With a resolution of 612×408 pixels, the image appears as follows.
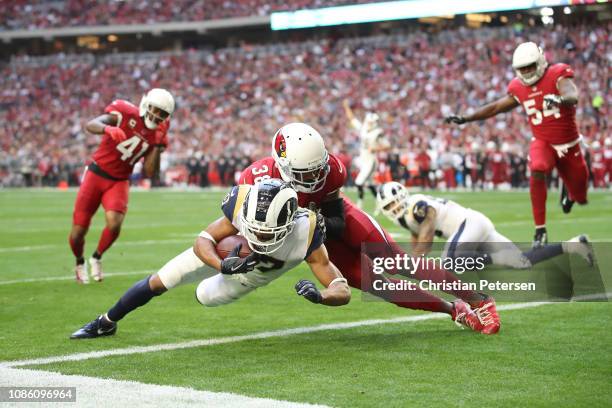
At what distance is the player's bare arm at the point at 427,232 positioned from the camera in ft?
26.5

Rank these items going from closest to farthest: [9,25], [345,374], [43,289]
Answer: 1. [345,374]
2. [43,289]
3. [9,25]

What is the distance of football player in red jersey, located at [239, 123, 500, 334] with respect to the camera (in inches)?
207

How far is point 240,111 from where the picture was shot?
123 feet

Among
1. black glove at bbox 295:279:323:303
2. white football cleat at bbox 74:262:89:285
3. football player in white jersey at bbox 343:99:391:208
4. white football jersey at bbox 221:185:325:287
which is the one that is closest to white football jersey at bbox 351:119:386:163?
football player in white jersey at bbox 343:99:391:208

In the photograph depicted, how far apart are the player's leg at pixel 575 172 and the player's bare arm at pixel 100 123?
4099mm

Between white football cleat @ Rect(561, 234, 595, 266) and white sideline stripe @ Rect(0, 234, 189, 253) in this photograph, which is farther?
white sideline stripe @ Rect(0, 234, 189, 253)

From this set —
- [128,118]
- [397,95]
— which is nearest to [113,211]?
[128,118]

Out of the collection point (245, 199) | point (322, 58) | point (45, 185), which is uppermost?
point (322, 58)

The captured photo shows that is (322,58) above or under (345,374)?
above

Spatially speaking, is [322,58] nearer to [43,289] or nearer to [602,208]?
[602,208]

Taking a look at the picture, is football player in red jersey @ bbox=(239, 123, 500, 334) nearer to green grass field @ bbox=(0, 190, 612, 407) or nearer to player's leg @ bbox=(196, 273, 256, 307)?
green grass field @ bbox=(0, 190, 612, 407)

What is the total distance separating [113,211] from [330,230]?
3.25 m

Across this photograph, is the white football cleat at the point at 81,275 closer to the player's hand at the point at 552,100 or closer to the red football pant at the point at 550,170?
the red football pant at the point at 550,170

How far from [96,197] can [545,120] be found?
416cm
